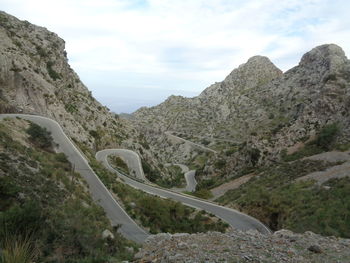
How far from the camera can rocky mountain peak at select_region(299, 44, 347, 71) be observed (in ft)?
250

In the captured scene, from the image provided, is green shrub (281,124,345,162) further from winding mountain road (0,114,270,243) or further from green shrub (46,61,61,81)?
green shrub (46,61,61,81)

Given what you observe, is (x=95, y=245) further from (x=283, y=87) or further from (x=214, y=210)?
(x=283, y=87)

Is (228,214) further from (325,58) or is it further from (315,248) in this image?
(325,58)

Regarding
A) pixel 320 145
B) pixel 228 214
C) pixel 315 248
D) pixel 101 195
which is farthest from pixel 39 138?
pixel 320 145

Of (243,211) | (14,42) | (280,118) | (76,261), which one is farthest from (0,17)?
(280,118)

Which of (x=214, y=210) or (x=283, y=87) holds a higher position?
(x=283, y=87)

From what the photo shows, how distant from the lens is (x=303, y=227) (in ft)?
44.4

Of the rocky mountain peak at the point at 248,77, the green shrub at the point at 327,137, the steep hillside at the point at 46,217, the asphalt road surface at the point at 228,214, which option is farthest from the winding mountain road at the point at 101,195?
the rocky mountain peak at the point at 248,77

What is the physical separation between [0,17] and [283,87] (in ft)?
258

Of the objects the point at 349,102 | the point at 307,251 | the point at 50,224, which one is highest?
the point at 349,102

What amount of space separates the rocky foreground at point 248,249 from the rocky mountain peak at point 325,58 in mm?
76949

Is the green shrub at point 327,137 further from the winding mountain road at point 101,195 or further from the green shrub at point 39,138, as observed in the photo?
the green shrub at point 39,138

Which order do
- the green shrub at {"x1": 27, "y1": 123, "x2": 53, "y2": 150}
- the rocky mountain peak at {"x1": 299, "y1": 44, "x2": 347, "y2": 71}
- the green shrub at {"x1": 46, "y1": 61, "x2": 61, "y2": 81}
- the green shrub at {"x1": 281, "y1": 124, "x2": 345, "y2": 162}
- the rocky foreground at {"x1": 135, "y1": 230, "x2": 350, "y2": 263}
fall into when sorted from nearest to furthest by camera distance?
the rocky foreground at {"x1": 135, "y1": 230, "x2": 350, "y2": 263} < the green shrub at {"x1": 27, "y1": 123, "x2": 53, "y2": 150} < the green shrub at {"x1": 281, "y1": 124, "x2": 345, "y2": 162} < the green shrub at {"x1": 46, "y1": 61, "x2": 61, "y2": 81} < the rocky mountain peak at {"x1": 299, "y1": 44, "x2": 347, "y2": 71}

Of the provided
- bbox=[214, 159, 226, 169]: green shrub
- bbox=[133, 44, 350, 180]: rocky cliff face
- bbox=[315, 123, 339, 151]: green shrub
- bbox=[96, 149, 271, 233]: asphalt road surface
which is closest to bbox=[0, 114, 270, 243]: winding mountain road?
bbox=[96, 149, 271, 233]: asphalt road surface
